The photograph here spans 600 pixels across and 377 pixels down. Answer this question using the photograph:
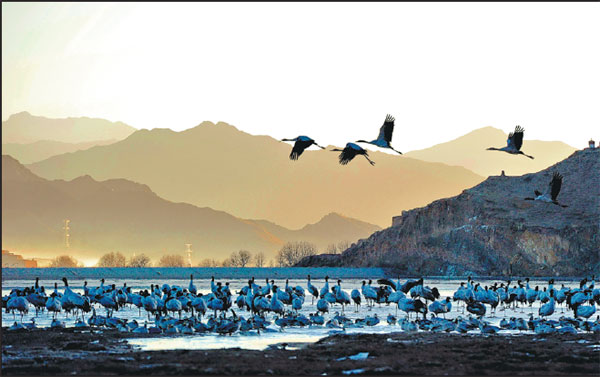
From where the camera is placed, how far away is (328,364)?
2270 cm

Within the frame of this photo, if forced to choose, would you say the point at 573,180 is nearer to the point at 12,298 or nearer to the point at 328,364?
the point at 12,298

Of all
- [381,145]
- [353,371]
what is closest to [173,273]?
[381,145]

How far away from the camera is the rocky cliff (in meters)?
137

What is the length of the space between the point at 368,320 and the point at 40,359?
14.0 metres

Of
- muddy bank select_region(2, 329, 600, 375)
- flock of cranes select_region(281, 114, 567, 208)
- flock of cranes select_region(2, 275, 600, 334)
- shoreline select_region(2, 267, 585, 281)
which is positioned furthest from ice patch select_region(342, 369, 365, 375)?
shoreline select_region(2, 267, 585, 281)

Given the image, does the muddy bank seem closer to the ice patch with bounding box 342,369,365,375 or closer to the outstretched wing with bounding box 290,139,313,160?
the ice patch with bounding box 342,369,365,375

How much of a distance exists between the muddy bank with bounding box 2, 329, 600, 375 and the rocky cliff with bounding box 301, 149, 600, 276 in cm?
11175

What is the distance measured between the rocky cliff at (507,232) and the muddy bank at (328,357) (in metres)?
112

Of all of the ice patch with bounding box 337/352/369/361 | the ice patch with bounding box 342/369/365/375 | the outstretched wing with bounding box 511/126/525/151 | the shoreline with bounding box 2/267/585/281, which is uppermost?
the outstretched wing with bounding box 511/126/525/151

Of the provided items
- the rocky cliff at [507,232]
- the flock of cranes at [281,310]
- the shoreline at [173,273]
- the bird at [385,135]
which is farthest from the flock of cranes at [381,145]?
the rocky cliff at [507,232]

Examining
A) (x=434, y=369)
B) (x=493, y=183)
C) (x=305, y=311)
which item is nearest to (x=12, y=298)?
(x=305, y=311)

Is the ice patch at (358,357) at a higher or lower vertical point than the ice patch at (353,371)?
higher

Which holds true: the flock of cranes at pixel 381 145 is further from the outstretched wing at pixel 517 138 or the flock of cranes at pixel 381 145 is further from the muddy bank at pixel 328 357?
the muddy bank at pixel 328 357

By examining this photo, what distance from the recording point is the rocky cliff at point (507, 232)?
137375 mm
